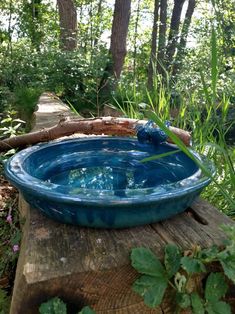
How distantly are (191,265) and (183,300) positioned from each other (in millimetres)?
105

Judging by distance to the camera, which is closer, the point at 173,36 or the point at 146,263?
the point at 146,263

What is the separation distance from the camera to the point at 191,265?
0.94 meters

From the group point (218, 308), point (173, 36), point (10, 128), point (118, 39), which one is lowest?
point (10, 128)

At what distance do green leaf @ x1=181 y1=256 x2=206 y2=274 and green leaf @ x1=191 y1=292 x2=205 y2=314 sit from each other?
0.29ft

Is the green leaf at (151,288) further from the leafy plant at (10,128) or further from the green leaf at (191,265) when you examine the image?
the leafy plant at (10,128)

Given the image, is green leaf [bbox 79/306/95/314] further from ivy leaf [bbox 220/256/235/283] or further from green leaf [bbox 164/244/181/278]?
ivy leaf [bbox 220/256/235/283]

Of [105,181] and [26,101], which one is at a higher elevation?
[105,181]

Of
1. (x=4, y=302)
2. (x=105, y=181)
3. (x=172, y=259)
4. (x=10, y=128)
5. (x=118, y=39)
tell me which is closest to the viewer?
(x=172, y=259)

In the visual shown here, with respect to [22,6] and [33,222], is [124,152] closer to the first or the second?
[33,222]

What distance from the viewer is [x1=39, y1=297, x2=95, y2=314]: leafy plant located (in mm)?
883

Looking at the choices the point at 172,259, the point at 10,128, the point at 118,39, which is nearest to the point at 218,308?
the point at 172,259

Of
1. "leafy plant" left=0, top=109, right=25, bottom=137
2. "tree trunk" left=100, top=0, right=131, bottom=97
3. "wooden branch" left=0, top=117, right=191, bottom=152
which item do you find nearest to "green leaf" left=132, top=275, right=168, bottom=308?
"wooden branch" left=0, top=117, right=191, bottom=152

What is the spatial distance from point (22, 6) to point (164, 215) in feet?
35.0

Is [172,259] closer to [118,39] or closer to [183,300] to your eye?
[183,300]
